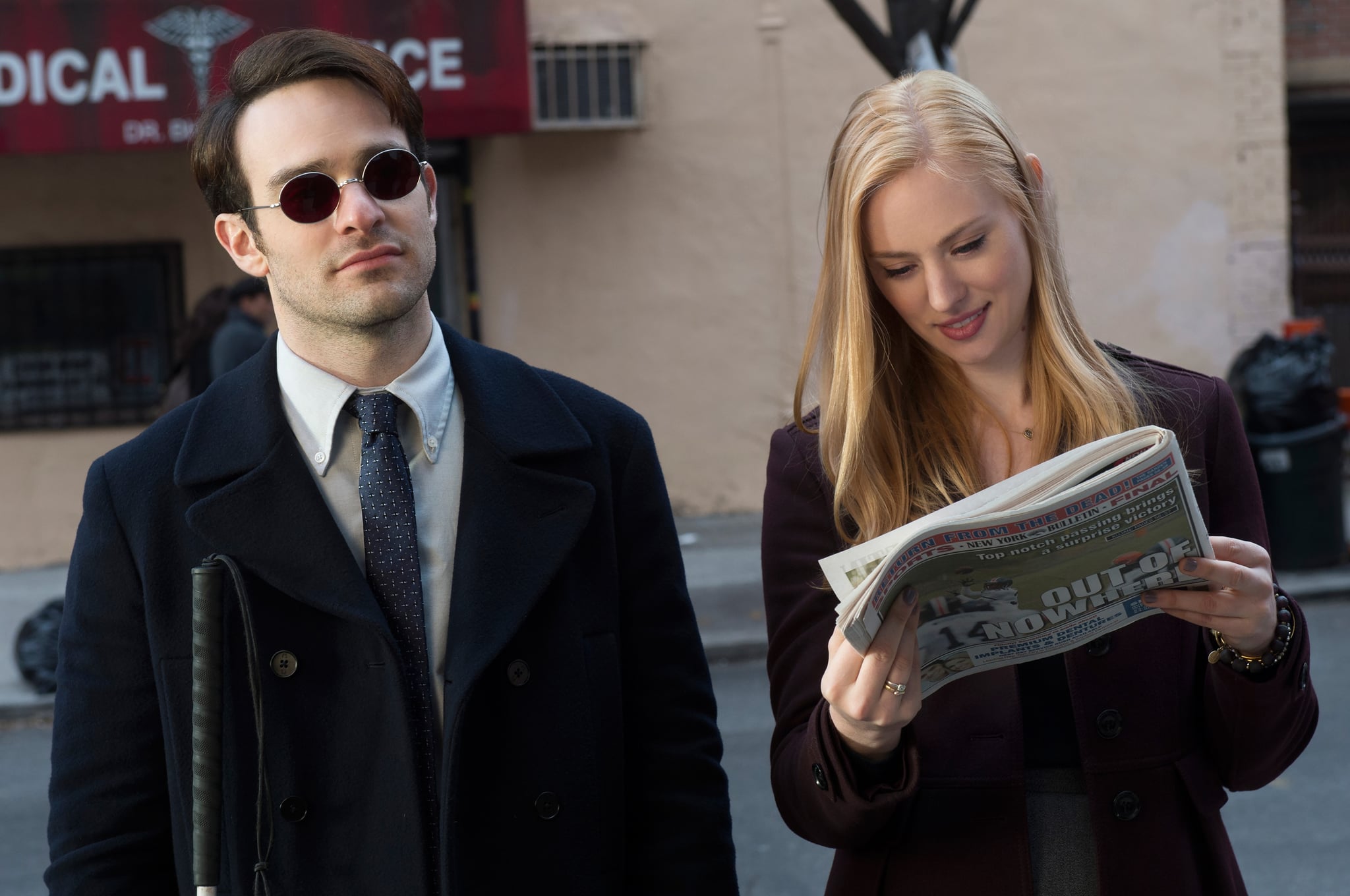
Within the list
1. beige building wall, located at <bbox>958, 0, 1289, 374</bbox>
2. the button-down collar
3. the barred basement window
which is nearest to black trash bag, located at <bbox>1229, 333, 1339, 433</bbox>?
beige building wall, located at <bbox>958, 0, 1289, 374</bbox>

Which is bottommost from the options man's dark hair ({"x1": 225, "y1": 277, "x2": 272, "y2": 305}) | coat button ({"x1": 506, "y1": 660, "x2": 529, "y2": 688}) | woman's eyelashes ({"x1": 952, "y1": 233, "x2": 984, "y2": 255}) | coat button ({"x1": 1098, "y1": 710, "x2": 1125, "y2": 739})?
coat button ({"x1": 1098, "y1": 710, "x2": 1125, "y2": 739})

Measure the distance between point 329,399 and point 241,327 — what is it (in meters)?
6.23

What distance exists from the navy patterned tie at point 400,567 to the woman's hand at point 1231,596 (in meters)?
1.03

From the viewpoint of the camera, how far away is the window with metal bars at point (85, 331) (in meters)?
11.4

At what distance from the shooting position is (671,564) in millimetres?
2354

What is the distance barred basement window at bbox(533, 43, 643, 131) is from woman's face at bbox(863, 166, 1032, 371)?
937cm

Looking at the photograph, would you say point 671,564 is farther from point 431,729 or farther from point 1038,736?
point 1038,736

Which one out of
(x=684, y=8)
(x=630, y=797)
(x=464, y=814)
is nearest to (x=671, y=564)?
(x=630, y=797)

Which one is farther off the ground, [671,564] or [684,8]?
[684,8]

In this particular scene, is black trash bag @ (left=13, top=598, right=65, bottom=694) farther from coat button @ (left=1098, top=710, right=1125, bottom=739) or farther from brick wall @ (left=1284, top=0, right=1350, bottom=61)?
brick wall @ (left=1284, top=0, right=1350, bottom=61)

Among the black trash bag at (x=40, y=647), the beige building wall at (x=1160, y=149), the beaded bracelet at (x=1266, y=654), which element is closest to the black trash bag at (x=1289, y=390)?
the beige building wall at (x=1160, y=149)

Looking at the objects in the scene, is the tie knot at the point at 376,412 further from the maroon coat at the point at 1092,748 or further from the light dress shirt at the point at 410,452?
the maroon coat at the point at 1092,748

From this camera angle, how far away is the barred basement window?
1133 centimetres

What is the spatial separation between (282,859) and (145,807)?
0.73ft
